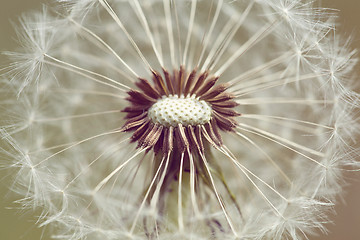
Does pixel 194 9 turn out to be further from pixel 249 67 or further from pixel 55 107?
pixel 55 107

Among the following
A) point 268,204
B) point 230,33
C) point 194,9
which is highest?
point 194,9

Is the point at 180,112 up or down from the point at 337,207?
up

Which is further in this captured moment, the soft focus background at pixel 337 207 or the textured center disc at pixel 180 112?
the soft focus background at pixel 337 207

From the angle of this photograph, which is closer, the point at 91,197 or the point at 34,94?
the point at 91,197

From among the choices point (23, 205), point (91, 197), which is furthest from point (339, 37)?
point (23, 205)

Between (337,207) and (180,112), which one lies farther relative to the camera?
(337,207)
